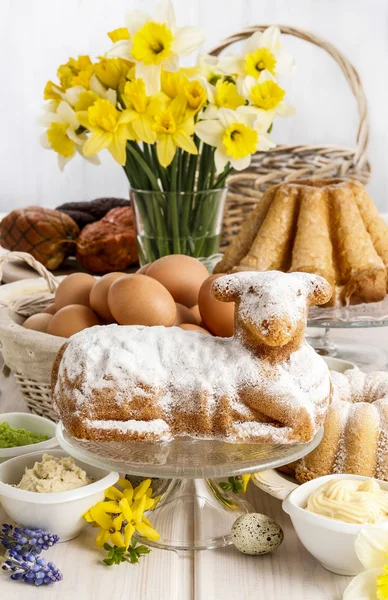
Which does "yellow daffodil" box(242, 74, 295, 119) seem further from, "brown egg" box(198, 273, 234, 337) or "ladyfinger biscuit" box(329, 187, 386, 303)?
"brown egg" box(198, 273, 234, 337)

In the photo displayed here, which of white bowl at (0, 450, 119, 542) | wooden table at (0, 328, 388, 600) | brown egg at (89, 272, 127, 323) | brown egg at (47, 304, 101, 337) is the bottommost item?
wooden table at (0, 328, 388, 600)

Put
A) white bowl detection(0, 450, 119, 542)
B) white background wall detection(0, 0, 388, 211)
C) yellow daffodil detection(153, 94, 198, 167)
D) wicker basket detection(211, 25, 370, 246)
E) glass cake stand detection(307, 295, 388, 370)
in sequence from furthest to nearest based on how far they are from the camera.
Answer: white background wall detection(0, 0, 388, 211)
wicker basket detection(211, 25, 370, 246)
yellow daffodil detection(153, 94, 198, 167)
glass cake stand detection(307, 295, 388, 370)
white bowl detection(0, 450, 119, 542)

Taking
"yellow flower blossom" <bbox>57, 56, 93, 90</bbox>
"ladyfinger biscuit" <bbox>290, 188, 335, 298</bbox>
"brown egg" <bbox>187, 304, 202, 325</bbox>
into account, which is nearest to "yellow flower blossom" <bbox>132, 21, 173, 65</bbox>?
"yellow flower blossom" <bbox>57, 56, 93, 90</bbox>

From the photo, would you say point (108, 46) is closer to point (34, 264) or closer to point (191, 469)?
point (34, 264)

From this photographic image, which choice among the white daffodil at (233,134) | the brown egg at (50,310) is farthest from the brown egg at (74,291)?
the white daffodil at (233,134)

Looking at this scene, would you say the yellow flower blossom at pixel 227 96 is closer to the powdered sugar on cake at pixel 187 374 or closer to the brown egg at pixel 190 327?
the brown egg at pixel 190 327

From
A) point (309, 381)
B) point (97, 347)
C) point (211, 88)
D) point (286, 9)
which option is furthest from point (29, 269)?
point (286, 9)
